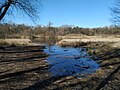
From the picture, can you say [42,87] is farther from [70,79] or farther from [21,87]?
[70,79]

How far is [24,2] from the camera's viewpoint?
23.1 metres

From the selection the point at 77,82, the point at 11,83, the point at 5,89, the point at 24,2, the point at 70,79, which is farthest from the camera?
the point at 24,2

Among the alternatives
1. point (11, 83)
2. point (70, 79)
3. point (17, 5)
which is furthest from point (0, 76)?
point (17, 5)

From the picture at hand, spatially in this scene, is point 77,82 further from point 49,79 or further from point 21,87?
point 21,87

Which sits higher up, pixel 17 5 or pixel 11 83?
pixel 17 5

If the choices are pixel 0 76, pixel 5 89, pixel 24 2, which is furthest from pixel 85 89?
pixel 24 2

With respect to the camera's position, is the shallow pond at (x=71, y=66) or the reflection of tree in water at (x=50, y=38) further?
the reflection of tree in water at (x=50, y=38)

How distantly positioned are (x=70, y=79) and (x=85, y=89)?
2459 mm

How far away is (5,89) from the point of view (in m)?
10.7

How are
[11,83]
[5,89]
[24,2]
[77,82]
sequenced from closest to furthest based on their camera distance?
[5,89] → [11,83] → [77,82] → [24,2]

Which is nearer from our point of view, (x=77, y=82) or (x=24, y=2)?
(x=77, y=82)

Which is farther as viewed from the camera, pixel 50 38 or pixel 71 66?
pixel 50 38

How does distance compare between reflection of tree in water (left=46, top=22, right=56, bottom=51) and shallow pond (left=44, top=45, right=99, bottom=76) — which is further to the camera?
reflection of tree in water (left=46, top=22, right=56, bottom=51)

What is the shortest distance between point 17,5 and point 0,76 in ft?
37.4
